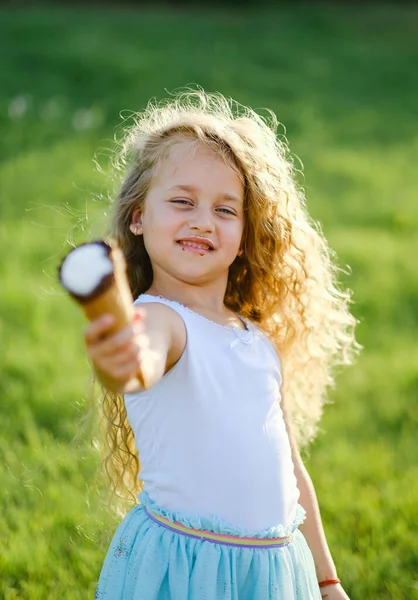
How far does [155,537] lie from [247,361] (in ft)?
1.41

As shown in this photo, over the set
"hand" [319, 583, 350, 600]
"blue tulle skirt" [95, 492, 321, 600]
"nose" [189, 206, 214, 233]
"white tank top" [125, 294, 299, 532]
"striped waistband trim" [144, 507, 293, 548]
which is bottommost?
"hand" [319, 583, 350, 600]

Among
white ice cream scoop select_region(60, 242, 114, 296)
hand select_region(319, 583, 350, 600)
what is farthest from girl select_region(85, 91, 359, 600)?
white ice cream scoop select_region(60, 242, 114, 296)

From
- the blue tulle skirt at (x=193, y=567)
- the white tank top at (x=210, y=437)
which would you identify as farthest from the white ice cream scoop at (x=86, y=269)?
the blue tulle skirt at (x=193, y=567)

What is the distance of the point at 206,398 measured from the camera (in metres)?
1.94

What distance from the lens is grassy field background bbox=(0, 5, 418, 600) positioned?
2.93 metres

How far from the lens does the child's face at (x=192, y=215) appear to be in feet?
6.72

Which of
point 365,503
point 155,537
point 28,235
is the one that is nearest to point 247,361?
point 155,537

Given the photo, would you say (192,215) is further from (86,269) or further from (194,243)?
(86,269)

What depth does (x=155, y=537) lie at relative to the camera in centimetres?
197

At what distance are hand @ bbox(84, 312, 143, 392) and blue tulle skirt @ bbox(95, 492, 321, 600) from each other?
0.62 meters

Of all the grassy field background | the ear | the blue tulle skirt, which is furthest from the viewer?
the grassy field background

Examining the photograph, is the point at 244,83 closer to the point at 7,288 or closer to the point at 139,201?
the point at 7,288

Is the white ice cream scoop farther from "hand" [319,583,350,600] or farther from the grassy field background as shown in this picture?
"hand" [319,583,350,600]

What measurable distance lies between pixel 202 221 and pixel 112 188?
4.37 meters
